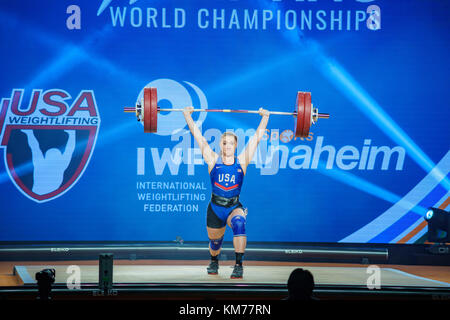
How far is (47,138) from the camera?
23.1ft

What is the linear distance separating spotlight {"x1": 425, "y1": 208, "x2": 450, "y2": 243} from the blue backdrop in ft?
1.57

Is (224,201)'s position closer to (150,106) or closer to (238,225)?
(238,225)

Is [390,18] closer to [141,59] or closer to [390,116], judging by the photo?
[390,116]

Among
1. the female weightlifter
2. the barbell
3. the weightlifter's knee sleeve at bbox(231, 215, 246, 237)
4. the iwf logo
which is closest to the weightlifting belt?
the female weightlifter

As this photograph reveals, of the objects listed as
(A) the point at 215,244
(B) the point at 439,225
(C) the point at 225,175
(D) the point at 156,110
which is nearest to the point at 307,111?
(C) the point at 225,175

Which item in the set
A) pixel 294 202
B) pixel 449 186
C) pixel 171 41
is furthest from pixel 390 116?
pixel 171 41

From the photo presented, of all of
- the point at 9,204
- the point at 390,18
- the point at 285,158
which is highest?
the point at 390,18

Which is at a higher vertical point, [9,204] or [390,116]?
[390,116]

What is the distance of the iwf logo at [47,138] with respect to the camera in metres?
7.02

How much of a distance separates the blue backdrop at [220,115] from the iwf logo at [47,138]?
0.04 ft

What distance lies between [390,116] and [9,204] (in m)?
4.93

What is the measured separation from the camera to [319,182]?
7.16 meters

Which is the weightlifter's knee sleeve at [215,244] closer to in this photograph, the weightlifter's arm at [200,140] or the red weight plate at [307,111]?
the weightlifter's arm at [200,140]
